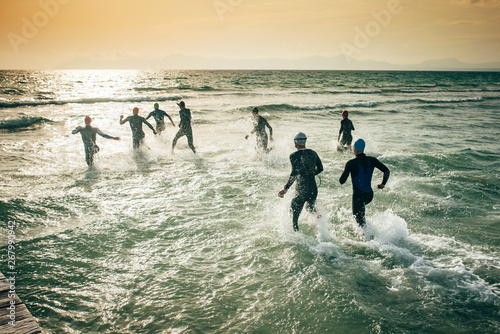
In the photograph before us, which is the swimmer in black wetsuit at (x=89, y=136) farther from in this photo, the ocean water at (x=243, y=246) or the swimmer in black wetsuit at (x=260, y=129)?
the swimmer in black wetsuit at (x=260, y=129)

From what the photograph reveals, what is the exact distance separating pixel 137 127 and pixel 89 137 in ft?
7.37

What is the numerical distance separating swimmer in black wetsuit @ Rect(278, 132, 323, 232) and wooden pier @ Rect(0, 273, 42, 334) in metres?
3.87

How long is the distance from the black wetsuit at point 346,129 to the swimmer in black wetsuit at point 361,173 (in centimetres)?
685

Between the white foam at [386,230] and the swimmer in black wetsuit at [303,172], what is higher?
the swimmer in black wetsuit at [303,172]

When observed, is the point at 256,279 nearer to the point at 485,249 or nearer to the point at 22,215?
the point at 485,249

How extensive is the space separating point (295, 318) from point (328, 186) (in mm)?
5792

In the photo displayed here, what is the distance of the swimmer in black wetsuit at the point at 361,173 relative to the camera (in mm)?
5402

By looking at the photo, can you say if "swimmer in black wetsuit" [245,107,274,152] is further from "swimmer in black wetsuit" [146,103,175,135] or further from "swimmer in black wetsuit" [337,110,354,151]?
"swimmer in black wetsuit" [146,103,175,135]

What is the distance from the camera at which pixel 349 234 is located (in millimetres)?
6262

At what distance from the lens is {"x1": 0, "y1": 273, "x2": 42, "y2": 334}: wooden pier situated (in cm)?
272

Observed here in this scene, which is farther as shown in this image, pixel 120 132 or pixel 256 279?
pixel 120 132

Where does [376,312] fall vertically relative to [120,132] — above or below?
below

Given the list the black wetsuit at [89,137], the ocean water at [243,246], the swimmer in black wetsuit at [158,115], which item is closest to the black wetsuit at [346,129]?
the ocean water at [243,246]

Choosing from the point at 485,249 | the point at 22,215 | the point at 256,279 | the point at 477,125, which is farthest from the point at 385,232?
the point at 477,125
